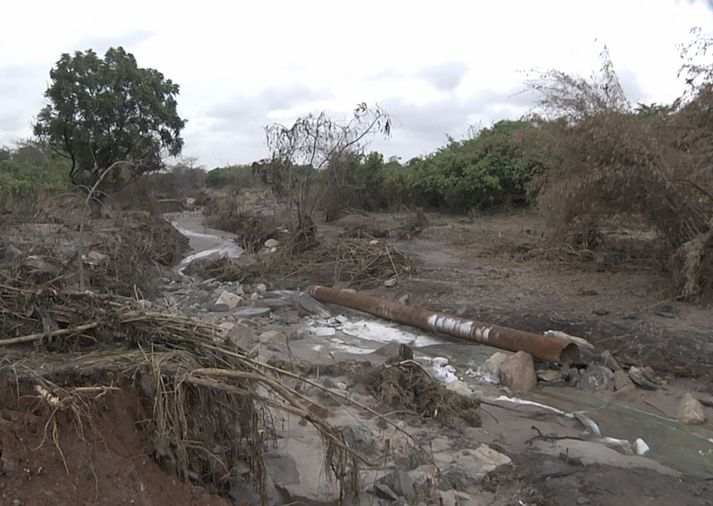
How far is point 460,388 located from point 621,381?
1968 mm

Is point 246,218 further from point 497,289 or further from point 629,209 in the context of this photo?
point 629,209

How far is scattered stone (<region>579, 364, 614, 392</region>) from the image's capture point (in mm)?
7215

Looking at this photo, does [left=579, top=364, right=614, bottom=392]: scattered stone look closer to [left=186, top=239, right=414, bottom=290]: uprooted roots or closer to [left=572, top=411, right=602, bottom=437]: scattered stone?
[left=572, top=411, right=602, bottom=437]: scattered stone

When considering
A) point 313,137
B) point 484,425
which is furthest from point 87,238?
point 484,425

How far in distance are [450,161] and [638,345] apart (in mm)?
18201

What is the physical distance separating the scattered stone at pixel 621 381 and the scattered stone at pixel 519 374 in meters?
0.91

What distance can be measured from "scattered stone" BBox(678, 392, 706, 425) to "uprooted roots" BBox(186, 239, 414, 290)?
7.29 m

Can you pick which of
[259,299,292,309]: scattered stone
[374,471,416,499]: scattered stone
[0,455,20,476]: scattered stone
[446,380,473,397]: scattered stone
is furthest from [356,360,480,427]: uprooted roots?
[259,299,292,309]: scattered stone

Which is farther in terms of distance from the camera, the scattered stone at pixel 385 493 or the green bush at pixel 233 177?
the green bush at pixel 233 177

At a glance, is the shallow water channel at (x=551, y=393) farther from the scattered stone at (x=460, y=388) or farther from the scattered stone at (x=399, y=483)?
the scattered stone at (x=399, y=483)

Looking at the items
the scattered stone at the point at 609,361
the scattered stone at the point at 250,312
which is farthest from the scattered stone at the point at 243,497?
the scattered stone at the point at 250,312

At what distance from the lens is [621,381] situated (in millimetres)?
7234

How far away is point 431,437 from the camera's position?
17.8 feet

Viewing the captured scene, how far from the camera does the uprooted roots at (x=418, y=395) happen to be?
19.6 feet
